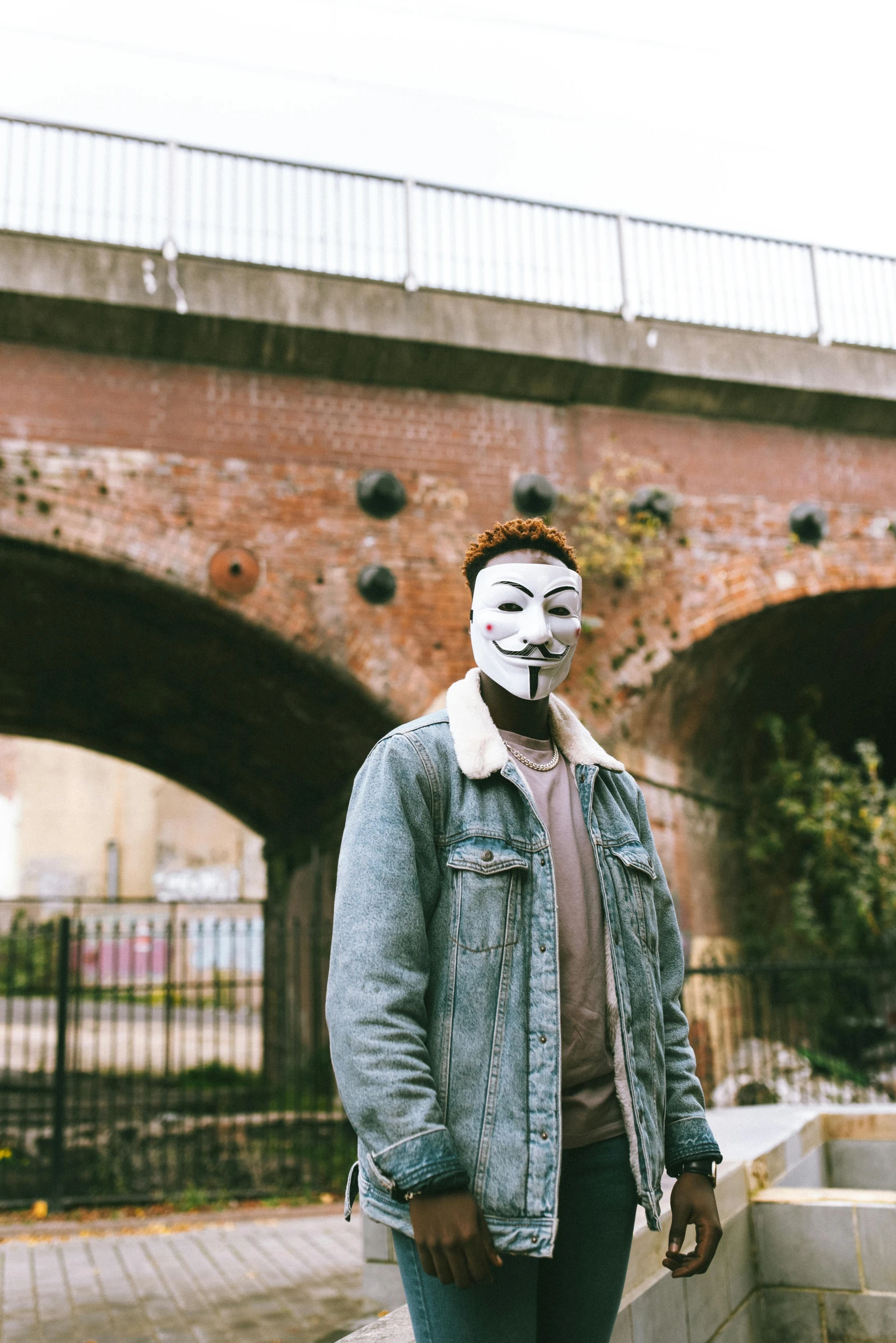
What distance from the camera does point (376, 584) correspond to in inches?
380

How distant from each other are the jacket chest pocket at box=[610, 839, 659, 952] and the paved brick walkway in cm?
384

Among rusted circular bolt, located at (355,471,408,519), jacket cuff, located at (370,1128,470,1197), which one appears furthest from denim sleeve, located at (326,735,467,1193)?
rusted circular bolt, located at (355,471,408,519)

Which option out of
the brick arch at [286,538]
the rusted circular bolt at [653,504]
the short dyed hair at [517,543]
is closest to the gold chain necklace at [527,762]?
the short dyed hair at [517,543]

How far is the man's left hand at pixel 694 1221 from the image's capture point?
2.08 metres

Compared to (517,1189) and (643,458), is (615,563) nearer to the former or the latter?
(643,458)

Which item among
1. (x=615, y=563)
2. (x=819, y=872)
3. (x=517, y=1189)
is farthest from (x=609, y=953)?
(x=819, y=872)

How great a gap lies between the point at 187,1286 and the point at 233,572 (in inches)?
208

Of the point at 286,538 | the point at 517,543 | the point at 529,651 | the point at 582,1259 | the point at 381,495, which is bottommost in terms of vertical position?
the point at 582,1259

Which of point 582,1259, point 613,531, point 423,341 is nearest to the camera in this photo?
point 582,1259

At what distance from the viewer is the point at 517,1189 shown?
5.92 feet

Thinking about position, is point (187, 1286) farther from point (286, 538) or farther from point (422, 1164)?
point (286, 538)

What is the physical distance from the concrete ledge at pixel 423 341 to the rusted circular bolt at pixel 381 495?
97 centimetres

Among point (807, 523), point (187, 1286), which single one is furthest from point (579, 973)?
point (807, 523)

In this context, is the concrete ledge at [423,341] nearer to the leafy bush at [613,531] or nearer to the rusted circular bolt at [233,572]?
the leafy bush at [613,531]
